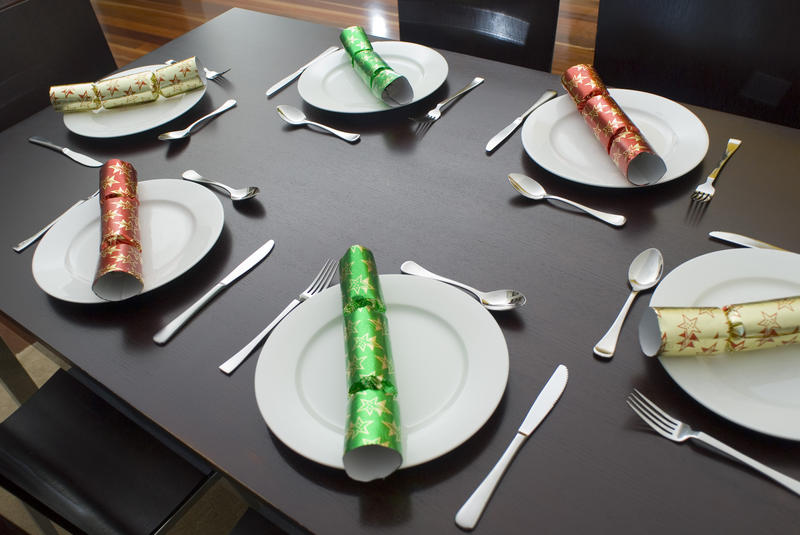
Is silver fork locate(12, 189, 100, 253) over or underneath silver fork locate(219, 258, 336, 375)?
underneath

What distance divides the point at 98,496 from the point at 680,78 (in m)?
1.21

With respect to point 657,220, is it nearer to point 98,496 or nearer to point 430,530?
point 430,530

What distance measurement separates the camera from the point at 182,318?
698mm

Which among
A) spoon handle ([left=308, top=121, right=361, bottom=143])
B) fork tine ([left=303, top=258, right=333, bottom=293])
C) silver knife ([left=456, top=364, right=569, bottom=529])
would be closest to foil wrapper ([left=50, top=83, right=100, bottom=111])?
spoon handle ([left=308, top=121, right=361, bottom=143])

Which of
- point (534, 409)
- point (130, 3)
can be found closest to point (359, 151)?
point (534, 409)

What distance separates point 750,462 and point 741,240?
0.29 metres

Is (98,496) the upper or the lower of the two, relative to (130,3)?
upper

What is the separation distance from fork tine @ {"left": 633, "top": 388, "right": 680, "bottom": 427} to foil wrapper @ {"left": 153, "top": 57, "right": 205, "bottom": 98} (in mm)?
908

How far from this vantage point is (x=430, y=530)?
491 millimetres

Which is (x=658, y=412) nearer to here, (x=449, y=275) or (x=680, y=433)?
(x=680, y=433)

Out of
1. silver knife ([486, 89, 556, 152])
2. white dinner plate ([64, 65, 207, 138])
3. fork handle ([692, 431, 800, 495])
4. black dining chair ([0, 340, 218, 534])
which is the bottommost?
black dining chair ([0, 340, 218, 534])

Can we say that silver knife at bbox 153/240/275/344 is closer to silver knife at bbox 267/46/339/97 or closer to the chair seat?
the chair seat

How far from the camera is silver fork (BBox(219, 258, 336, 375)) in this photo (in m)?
0.64

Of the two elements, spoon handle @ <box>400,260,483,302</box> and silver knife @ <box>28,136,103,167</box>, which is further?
silver knife @ <box>28,136,103,167</box>
